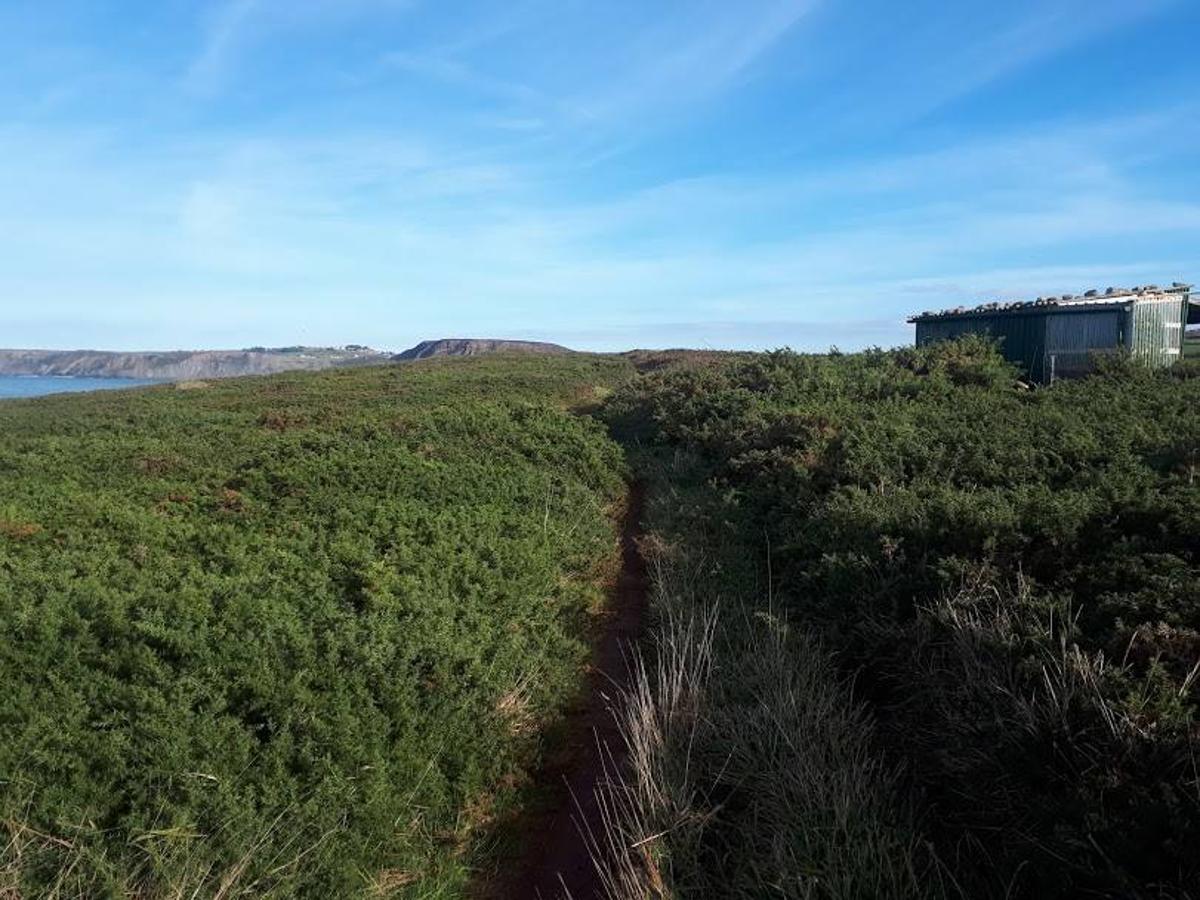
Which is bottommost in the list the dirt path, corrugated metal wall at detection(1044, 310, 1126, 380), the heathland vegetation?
the dirt path

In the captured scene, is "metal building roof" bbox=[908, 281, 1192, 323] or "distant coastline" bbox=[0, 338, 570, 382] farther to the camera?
"distant coastline" bbox=[0, 338, 570, 382]

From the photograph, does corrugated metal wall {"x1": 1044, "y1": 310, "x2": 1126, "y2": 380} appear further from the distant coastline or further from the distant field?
the distant coastline

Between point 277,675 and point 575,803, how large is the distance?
1.91m

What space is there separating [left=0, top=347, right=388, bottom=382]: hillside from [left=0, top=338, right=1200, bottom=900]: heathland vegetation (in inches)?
2528

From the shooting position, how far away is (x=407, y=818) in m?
4.43

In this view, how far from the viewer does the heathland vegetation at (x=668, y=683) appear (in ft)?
12.1

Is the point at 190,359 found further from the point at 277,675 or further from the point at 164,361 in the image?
the point at 277,675

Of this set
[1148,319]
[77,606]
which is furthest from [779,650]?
[1148,319]

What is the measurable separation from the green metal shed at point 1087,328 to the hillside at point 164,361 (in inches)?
2230

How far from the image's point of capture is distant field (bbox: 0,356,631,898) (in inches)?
149

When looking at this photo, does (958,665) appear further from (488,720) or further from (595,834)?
(488,720)

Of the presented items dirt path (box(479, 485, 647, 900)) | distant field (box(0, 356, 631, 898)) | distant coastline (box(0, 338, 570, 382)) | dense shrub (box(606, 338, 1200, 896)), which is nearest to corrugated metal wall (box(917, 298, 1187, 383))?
dense shrub (box(606, 338, 1200, 896))

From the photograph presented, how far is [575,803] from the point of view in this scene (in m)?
5.09

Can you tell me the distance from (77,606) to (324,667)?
1817 mm
